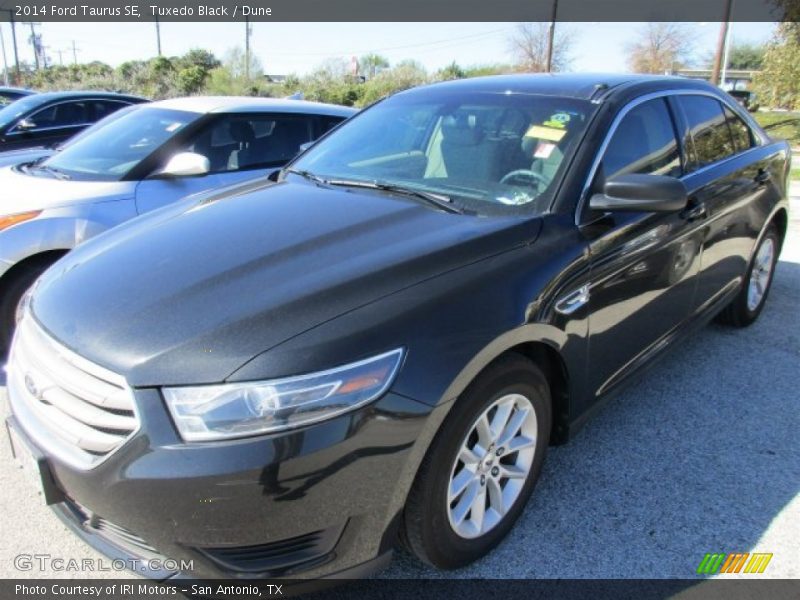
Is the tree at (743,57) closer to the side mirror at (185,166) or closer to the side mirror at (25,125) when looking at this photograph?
the side mirror at (25,125)

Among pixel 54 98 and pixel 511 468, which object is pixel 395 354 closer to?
pixel 511 468

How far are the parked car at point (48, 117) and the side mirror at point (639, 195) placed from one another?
7.63m

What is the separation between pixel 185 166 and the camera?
4.26 meters

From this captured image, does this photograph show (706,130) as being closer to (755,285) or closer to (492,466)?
(755,285)

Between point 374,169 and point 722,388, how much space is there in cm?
241

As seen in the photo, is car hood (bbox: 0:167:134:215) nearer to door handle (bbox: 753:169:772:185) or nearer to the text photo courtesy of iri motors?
the text photo courtesy of iri motors

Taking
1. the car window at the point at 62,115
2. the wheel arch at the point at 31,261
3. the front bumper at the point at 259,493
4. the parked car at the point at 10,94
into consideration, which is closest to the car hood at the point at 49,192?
the wheel arch at the point at 31,261

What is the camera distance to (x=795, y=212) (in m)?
9.09

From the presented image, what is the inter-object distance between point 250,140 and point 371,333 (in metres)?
3.57

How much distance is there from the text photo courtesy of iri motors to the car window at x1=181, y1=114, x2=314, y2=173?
0.73 m

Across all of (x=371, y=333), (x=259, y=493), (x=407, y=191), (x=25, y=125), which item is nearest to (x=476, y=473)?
(x=371, y=333)

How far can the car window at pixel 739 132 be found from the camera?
13.0 feet

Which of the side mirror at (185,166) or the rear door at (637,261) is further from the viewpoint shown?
the side mirror at (185,166)

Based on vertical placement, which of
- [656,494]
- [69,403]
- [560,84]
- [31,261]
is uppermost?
[560,84]
